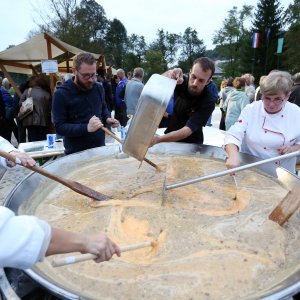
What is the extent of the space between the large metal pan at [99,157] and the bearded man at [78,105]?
24 cm

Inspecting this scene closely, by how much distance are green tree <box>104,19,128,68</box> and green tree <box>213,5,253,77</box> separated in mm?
13998

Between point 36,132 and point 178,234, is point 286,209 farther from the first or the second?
point 36,132

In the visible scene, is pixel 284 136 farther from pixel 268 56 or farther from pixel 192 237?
pixel 268 56

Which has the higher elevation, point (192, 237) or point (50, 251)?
point (50, 251)

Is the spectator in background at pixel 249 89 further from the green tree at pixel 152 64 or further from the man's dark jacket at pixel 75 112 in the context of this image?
the green tree at pixel 152 64

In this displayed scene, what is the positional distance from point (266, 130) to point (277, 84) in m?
0.36

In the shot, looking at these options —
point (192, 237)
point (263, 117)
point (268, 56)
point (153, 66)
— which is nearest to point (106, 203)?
point (192, 237)

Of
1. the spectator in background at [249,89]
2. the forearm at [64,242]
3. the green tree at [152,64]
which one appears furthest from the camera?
the green tree at [152,64]

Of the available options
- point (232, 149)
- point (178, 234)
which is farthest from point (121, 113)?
point (178, 234)

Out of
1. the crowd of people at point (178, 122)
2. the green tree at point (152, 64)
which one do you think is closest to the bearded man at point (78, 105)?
the crowd of people at point (178, 122)

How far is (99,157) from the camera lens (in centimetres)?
275

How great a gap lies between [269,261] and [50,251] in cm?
96

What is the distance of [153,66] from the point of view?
43.5m

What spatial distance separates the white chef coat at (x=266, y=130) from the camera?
A: 2070 millimetres
